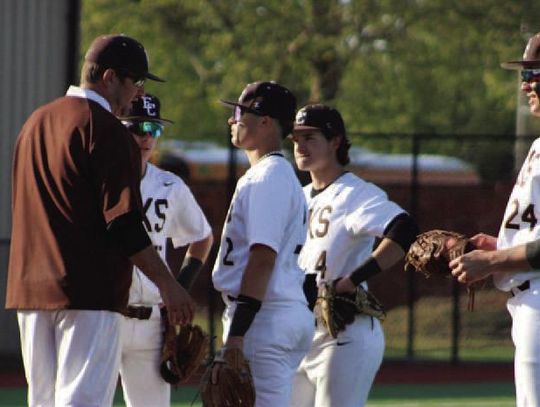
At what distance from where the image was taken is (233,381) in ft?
19.8

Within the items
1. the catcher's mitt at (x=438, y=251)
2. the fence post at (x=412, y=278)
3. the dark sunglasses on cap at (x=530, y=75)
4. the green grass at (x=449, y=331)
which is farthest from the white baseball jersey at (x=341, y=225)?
the green grass at (x=449, y=331)

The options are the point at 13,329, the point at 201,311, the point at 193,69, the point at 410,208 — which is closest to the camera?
the point at 13,329

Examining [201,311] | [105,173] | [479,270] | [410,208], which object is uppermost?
[105,173]

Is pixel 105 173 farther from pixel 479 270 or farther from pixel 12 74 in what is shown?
pixel 12 74

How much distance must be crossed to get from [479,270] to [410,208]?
1051 centimetres

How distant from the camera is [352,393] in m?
7.09

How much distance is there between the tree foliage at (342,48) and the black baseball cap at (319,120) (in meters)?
15.8

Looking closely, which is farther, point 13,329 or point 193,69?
point 193,69

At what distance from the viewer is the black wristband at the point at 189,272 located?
7590 millimetres

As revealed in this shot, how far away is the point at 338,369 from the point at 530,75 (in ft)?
6.14

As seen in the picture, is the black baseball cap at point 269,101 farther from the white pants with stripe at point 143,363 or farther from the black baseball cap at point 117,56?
the white pants with stripe at point 143,363

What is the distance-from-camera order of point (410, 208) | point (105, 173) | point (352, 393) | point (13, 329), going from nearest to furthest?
point (105, 173) → point (352, 393) → point (13, 329) → point (410, 208)

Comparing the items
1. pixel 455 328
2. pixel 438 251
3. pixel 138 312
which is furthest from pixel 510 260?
pixel 455 328

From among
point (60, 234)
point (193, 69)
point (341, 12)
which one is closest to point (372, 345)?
point (60, 234)
